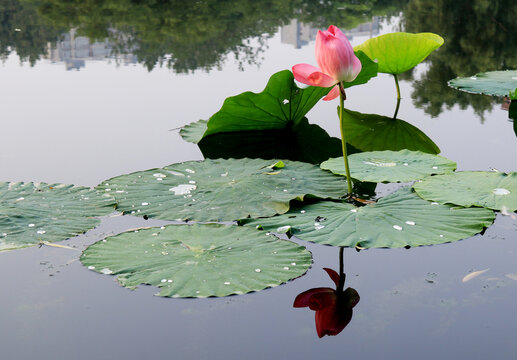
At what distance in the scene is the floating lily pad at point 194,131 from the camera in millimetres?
2726

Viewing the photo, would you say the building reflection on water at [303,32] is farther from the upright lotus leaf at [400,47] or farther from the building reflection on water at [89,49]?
the upright lotus leaf at [400,47]

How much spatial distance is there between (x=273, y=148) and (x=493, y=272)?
1.22m

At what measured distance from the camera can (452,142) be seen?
2.72 metres

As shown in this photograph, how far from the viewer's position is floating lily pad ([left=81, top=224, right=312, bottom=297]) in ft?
4.78

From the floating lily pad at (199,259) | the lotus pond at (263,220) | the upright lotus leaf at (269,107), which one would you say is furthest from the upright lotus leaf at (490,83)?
the floating lily pad at (199,259)

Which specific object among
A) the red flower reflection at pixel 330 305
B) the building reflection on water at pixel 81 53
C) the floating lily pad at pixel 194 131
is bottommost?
the red flower reflection at pixel 330 305

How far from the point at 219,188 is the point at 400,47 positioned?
1.50m

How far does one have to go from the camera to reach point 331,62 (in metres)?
1.83

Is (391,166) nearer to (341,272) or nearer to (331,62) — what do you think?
(331,62)

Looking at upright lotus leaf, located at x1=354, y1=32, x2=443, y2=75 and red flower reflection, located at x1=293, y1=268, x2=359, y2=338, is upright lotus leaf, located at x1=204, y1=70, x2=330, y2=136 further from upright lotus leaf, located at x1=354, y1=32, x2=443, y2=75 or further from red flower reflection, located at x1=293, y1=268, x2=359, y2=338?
red flower reflection, located at x1=293, y1=268, x2=359, y2=338

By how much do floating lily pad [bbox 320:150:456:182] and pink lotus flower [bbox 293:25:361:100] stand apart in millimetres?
362

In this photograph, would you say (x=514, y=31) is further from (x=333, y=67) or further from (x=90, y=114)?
(x=333, y=67)

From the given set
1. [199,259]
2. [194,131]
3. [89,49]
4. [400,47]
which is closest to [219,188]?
[199,259]

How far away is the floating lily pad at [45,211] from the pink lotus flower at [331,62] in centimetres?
69
